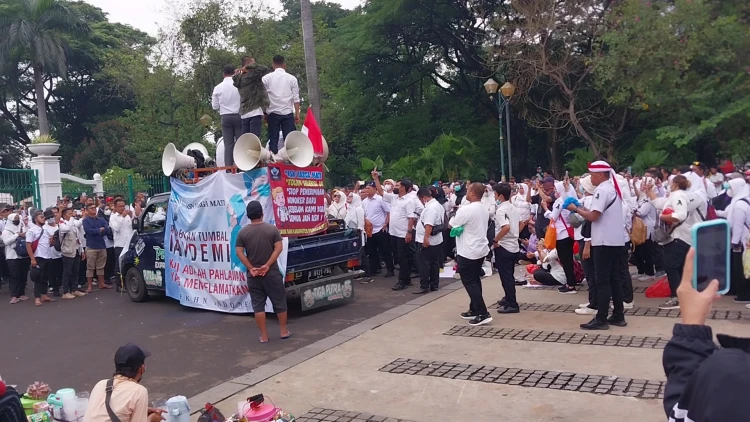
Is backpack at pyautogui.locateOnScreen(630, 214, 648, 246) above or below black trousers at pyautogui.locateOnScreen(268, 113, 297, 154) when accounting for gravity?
below

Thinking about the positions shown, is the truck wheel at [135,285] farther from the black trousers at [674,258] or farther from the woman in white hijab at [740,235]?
the woman in white hijab at [740,235]

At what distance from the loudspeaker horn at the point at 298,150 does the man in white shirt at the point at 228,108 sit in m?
1.21

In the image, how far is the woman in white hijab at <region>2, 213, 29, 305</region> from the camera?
12055 mm

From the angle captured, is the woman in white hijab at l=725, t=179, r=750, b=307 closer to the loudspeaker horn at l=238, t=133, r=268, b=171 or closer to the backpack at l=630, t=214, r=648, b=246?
the backpack at l=630, t=214, r=648, b=246

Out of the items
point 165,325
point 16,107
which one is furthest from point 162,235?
point 16,107

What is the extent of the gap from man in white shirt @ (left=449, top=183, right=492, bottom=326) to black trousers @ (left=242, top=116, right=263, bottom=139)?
3.40 metres

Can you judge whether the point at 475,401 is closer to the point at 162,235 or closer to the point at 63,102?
the point at 162,235

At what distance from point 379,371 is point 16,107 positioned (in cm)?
4282

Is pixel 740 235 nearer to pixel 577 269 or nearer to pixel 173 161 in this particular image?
pixel 577 269

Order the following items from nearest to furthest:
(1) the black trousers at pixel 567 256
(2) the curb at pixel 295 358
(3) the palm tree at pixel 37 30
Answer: (2) the curb at pixel 295 358 → (1) the black trousers at pixel 567 256 → (3) the palm tree at pixel 37 30

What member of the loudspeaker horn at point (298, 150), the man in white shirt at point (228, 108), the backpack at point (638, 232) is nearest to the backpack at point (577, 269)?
the backpack at point (638, 232)

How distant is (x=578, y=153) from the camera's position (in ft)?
80.5

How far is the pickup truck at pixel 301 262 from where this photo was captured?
9.28 metres

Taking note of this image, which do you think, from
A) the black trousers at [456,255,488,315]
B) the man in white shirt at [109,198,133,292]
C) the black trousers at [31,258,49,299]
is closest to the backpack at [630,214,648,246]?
the black trousers at [456,255,488,315]
